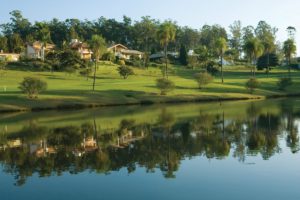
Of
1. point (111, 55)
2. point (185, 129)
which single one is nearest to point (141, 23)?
point (111, 55)

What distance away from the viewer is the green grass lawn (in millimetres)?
74750

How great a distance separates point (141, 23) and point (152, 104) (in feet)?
367

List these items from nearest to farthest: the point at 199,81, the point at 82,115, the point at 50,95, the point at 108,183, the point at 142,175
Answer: the point at 108,183
the point at 142,175
the point at 82,115
the point at 50,95
the point at 199,81

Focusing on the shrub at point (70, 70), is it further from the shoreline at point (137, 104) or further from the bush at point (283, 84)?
the bush at point (283, 84)

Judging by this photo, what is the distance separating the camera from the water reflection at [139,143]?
29875 millimetres

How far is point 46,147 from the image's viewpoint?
3666 centimetres

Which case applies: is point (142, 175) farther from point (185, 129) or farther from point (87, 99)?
point (87, 99)

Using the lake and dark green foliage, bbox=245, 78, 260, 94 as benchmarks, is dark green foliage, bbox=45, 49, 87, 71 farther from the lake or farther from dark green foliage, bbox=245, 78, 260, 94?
the lake

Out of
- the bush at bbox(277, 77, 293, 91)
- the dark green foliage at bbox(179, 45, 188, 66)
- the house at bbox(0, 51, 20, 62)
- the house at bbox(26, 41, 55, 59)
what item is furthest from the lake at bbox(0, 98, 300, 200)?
the dark green foliage at bbox(179, 45, 188, 66)

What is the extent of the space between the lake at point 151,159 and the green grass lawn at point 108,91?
67.1 feet

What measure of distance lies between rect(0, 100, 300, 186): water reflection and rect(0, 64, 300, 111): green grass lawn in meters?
20.2

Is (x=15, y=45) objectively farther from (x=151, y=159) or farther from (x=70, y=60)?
(x=151, y=159)

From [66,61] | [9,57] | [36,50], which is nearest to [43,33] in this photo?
[36,50]

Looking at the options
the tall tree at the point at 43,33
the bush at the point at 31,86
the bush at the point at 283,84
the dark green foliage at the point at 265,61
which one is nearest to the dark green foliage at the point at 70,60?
the tall tree at the point at 43,33
